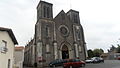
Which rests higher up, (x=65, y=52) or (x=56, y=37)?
(x=56, y=37)

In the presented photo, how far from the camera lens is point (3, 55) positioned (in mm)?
15938

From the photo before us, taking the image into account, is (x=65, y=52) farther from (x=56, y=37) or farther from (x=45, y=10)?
→ (x=45, y=10)

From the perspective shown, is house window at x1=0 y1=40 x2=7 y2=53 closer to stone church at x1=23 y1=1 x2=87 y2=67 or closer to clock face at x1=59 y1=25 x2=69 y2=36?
stone church at x1=23 y1=1 x2=87 y2=67

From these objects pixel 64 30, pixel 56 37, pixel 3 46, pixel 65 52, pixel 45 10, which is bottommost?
pixel 65 52

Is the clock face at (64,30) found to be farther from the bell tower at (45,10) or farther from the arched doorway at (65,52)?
the bell tower at (45,10)

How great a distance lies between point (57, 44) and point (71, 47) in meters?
4.40

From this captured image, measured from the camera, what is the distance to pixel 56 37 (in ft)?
112

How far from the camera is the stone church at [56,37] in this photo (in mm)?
31734

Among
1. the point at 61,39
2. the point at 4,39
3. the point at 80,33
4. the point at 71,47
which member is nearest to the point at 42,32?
the point at 61,39

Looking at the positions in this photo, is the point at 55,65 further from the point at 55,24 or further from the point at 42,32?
the point at 55,24

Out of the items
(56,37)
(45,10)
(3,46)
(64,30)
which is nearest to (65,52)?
(56,37)

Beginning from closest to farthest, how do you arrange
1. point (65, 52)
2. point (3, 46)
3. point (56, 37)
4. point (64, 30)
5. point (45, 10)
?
point (3, 46) < point (56, 37) < point (65, 52) < point (45, 10) < point (64, 30)

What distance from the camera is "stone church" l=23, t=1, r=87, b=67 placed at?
3173 centimetres

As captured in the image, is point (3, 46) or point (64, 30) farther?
point (64, 30)
